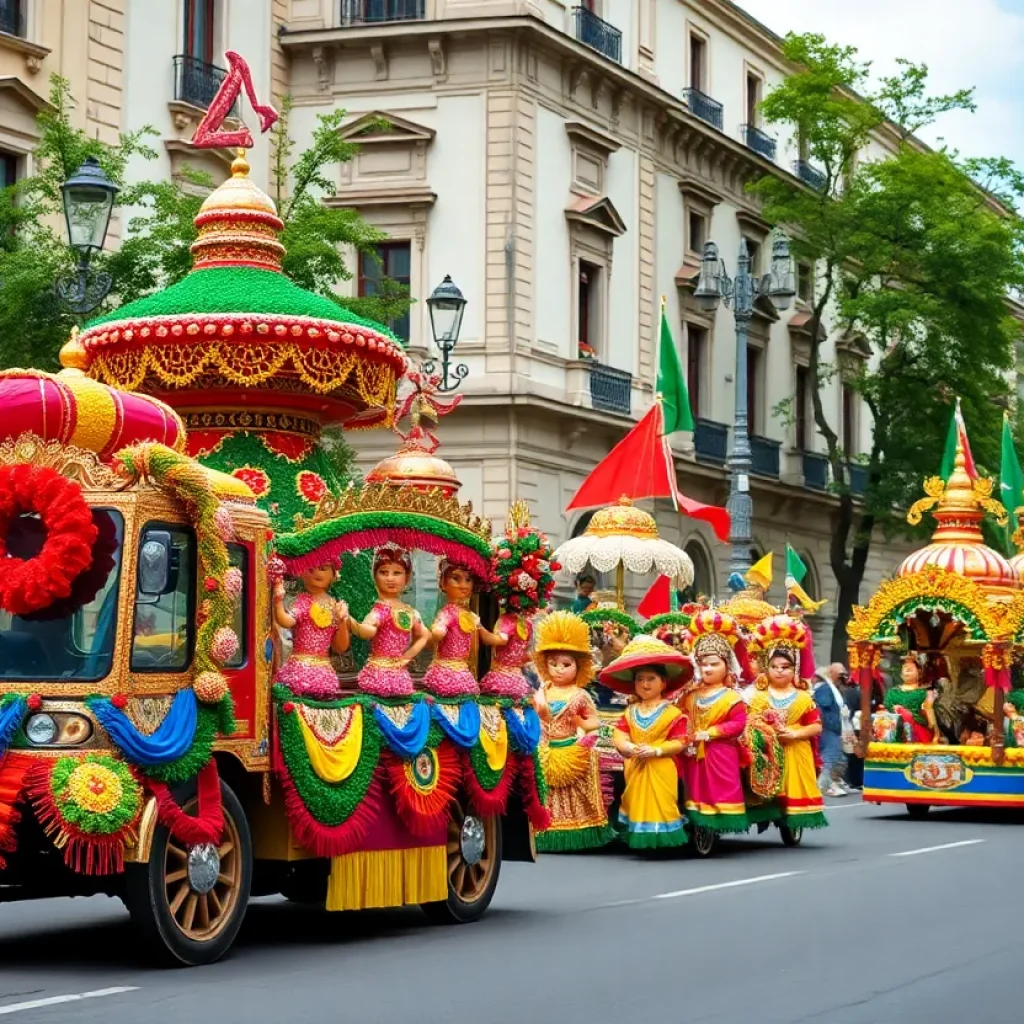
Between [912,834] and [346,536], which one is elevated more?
[346,536]

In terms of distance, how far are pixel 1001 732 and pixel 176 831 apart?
1428 cm

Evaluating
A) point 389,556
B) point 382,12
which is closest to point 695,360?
point 382,12

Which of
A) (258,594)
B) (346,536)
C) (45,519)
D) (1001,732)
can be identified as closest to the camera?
(45,519)

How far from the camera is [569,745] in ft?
52.6

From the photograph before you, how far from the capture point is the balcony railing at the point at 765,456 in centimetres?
4516

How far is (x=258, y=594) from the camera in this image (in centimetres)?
1062

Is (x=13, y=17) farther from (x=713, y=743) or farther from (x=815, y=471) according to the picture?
(x=815, y=471)

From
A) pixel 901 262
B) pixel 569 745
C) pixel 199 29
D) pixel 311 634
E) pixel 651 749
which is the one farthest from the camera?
pixel 901 262

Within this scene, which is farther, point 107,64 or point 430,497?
point 107,64

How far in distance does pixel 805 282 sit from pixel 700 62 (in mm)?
5595

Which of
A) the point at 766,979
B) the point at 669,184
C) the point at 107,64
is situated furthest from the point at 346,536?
the point at 669,184

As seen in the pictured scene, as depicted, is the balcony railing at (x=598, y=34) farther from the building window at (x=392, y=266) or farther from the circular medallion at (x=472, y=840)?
the circular medallion at (x=472, y=840)

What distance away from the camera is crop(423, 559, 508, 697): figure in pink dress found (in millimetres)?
12170

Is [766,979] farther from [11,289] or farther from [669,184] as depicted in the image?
[669,184]
